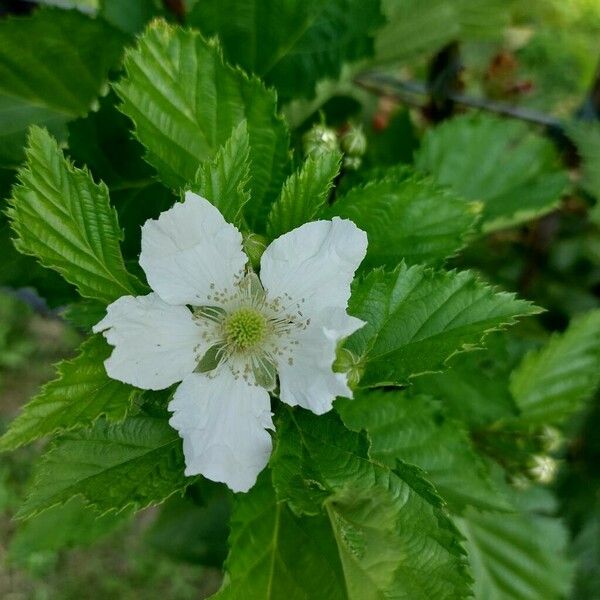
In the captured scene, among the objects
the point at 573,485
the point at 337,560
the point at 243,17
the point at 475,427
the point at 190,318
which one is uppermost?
the point at 243,17

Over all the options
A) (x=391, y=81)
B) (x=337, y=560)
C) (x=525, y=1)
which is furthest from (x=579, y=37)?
(x=337, y=560)

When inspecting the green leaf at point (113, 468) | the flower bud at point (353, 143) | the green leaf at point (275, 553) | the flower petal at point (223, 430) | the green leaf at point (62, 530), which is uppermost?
the flower bud at point (353, 143)

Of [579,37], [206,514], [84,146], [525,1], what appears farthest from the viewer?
[579,37]

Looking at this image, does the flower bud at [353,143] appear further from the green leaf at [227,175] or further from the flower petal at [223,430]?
the flower petal at [223,430]

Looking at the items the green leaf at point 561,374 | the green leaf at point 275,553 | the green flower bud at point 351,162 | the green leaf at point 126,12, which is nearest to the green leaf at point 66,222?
the green leaf at point 275,553

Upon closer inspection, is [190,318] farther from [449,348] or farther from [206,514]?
[206,514]

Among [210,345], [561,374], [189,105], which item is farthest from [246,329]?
[561,374]

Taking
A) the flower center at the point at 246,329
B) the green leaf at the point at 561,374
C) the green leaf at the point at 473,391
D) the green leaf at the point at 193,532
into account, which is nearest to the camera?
the flower center at the point at 246,329

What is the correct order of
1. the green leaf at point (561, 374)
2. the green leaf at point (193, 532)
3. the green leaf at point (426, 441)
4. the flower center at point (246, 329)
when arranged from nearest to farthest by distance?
the flower center at point (246, 329) → the green leaf at point (426, 441) → the green leaf at point (561, 374) → the green leaf at point (193, 532)
